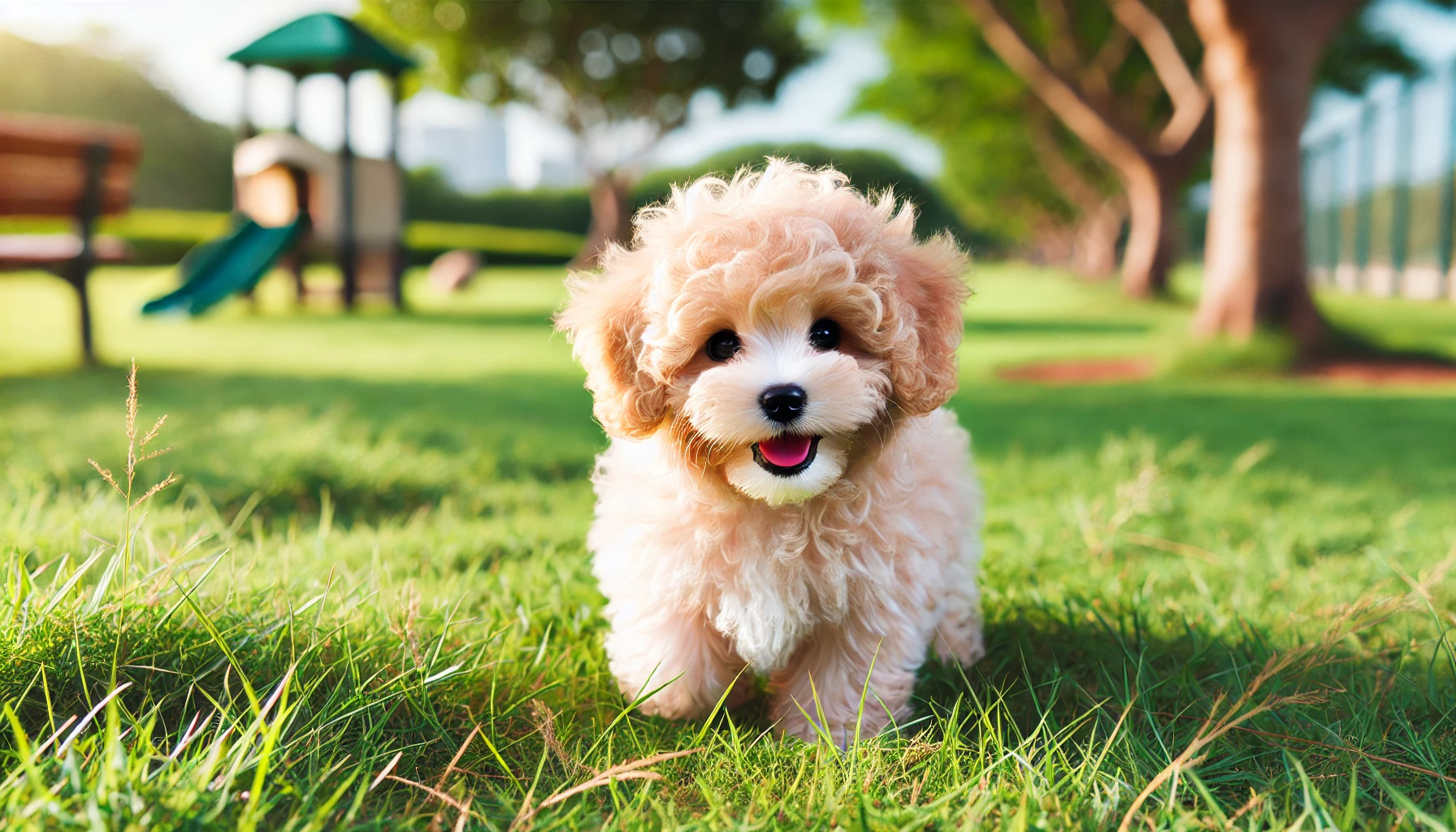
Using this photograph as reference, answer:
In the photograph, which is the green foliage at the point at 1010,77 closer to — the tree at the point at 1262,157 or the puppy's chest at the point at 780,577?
the tree at the point at 1262,157

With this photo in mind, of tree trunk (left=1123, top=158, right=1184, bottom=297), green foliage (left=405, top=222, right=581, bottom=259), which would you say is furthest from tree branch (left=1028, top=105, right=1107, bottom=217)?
green foliage (left=405, top=222, right=581, bottom=259)

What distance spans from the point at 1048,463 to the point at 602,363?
3729 millimetres

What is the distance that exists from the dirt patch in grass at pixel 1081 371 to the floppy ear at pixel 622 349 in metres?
7.26

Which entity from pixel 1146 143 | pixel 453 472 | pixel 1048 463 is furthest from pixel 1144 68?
pixel 453 472

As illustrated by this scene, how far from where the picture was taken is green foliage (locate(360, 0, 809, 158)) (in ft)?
80.9

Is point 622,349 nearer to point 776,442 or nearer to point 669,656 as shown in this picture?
point 776,442

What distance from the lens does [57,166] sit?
8305mm

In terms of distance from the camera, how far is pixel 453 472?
15.9 feet

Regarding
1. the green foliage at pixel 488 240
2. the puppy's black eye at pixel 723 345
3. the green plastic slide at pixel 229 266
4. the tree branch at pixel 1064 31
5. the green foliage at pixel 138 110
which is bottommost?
the puppy's black eye at pixel 723 345

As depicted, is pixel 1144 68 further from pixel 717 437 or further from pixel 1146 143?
pixel 717 437

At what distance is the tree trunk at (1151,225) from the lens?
55.8 ft

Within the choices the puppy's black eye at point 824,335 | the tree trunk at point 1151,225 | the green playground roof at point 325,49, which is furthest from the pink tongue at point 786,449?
the tree trunk at point 1151,225

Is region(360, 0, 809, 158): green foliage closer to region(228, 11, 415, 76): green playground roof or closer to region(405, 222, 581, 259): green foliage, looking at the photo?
region(405, 222, 581, 259): green foliage

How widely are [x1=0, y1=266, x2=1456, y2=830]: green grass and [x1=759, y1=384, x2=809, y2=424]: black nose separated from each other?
723 millimetres
